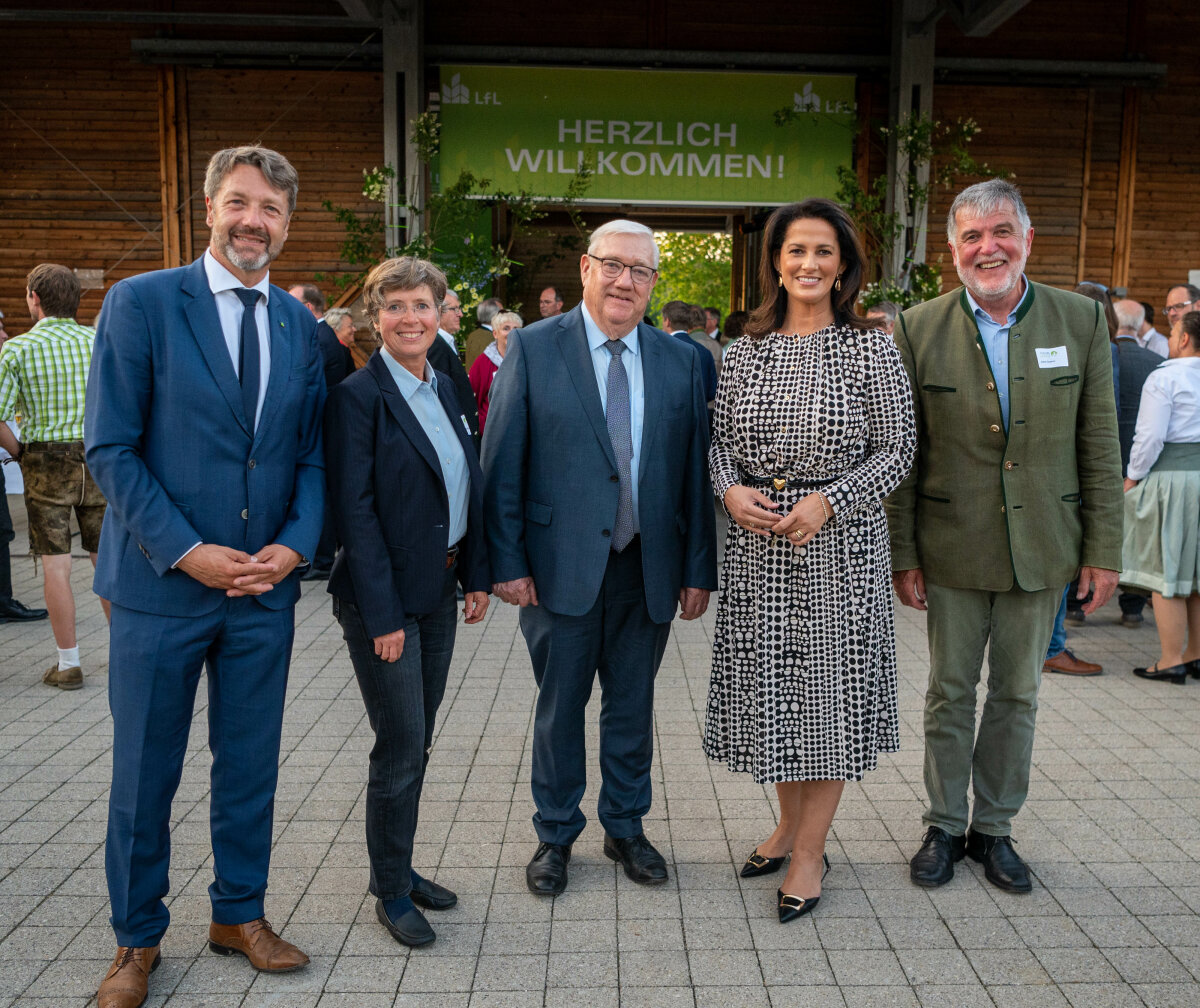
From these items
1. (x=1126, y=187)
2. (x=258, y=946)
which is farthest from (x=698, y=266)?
(x=258, y=946)

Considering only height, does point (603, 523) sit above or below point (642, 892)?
above

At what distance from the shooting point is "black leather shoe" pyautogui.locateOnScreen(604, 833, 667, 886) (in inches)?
131

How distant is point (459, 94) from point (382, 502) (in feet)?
29.2

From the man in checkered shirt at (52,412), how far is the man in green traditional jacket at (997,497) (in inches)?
162

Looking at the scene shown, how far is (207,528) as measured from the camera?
2.70 meters

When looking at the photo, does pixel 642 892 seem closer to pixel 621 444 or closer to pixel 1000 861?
pixel 1000 861

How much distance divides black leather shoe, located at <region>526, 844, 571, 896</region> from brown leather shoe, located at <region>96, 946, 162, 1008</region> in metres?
1.06

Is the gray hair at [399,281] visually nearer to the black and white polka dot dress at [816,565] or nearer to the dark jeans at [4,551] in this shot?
the black and white polka dot dress at [816,565]

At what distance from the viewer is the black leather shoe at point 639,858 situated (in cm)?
332

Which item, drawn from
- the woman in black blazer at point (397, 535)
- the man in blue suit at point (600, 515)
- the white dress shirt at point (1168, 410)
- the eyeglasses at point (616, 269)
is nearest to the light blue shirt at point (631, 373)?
the man in blue suit at point (600, 515)

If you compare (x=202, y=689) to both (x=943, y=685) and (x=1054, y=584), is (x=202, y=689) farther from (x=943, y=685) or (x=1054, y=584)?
(x=1054, y=584)

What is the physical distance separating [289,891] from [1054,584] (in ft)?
8.25

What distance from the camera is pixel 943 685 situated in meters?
3.46

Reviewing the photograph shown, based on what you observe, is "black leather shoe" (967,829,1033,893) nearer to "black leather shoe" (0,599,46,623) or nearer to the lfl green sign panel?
"black leather shoe" (0,599,46,623)
